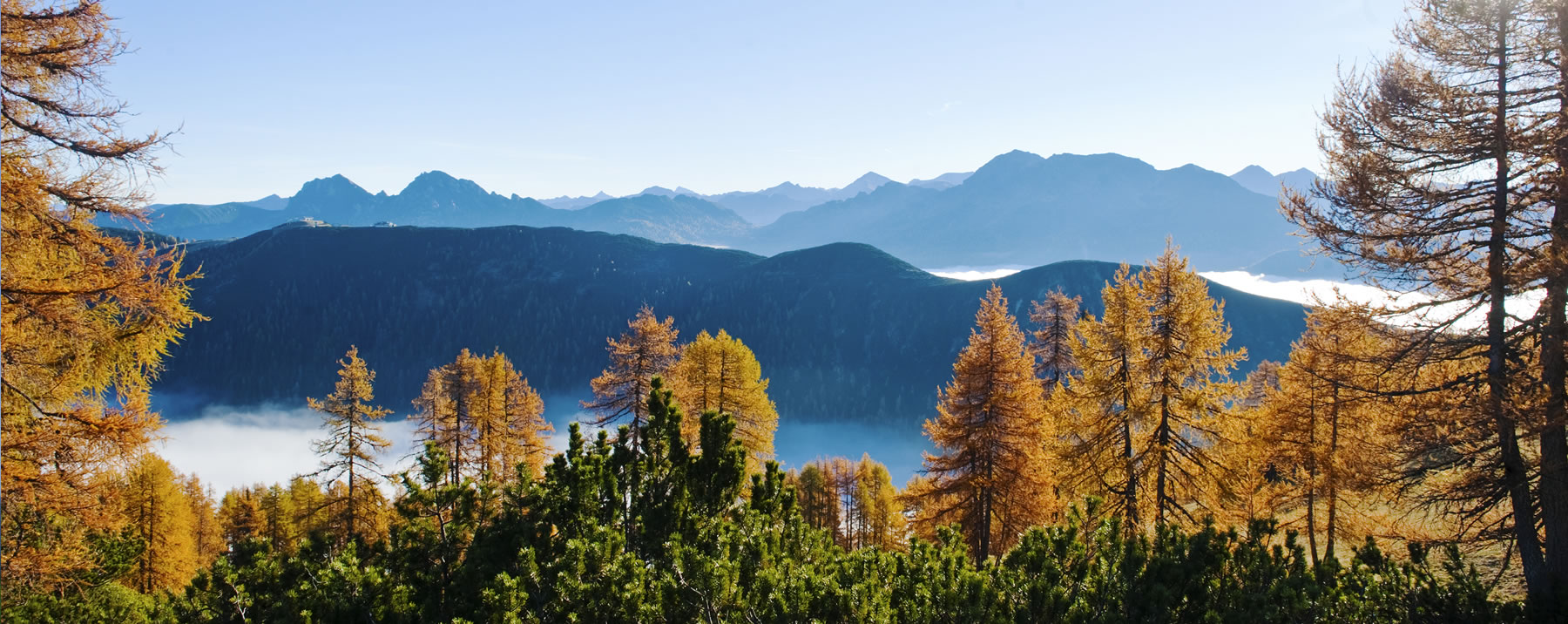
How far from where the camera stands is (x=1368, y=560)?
8984mm

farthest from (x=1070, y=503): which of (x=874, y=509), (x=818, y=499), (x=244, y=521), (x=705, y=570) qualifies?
(x=244, y=521)

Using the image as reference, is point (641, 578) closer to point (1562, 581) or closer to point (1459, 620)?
point (1459, 620)

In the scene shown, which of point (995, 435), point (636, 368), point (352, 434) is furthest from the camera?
point (636, 368)

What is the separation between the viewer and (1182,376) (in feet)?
60.3

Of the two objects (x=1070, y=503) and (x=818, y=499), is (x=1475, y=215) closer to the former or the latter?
(x=1070, y=503)

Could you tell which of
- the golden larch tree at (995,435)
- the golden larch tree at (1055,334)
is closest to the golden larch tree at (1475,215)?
the golden larch tree at (995,435)

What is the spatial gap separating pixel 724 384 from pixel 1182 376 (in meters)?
18.1

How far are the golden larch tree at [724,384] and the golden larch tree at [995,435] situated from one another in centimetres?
930

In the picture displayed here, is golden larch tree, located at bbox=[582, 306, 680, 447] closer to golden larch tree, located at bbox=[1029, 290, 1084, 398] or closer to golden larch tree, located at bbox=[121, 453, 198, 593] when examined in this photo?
golden larch tree, located at bbox=[1029, 290, 1084, 398]

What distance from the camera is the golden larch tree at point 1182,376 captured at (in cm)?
1806

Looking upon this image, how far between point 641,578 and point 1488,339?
14.8 m

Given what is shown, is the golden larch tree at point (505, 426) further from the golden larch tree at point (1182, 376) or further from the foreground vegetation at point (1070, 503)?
the golden larch tree at point (1182, 376)

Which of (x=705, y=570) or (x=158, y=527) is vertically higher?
(x=705, y=570)

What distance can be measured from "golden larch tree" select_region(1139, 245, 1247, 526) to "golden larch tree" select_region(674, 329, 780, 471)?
1587 cm
